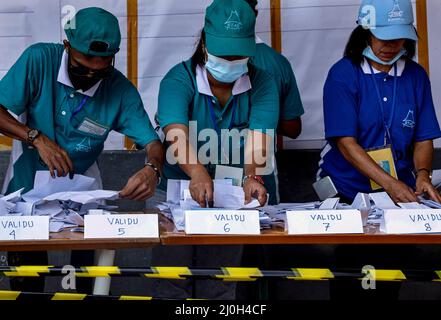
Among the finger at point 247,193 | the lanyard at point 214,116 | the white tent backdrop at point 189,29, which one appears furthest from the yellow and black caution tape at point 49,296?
the white tent backdrop at point 189,29

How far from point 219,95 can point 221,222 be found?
0.79 meters

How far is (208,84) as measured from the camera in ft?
11.0

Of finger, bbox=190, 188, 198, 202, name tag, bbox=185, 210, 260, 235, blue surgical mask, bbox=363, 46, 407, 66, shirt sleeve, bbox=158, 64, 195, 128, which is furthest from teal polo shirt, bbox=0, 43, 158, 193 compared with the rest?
blue surgical mask, bbox=363, 46, 407, 66

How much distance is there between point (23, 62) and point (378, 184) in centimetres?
132

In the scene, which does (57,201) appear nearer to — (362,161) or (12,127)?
(12,127)

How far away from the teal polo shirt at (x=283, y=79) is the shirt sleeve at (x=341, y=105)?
0.32 meters

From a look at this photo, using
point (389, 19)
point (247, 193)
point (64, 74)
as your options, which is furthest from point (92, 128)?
point (389, 19)

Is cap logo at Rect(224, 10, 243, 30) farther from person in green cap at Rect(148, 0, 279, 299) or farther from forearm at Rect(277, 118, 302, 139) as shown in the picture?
forearm at Rect(277, 118, 302, 139)

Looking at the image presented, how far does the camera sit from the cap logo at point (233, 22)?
3193 mm

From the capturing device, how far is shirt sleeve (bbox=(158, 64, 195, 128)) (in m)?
3.24

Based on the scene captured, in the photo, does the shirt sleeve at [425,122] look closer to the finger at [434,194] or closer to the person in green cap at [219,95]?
the finger at [434,194]

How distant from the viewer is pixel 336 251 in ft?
11.7

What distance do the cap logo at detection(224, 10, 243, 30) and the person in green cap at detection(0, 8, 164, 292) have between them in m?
0.39

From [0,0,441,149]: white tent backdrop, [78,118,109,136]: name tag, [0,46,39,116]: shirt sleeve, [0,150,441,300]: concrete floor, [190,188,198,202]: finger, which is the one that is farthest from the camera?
[0,150,441,300]: concrete floor
